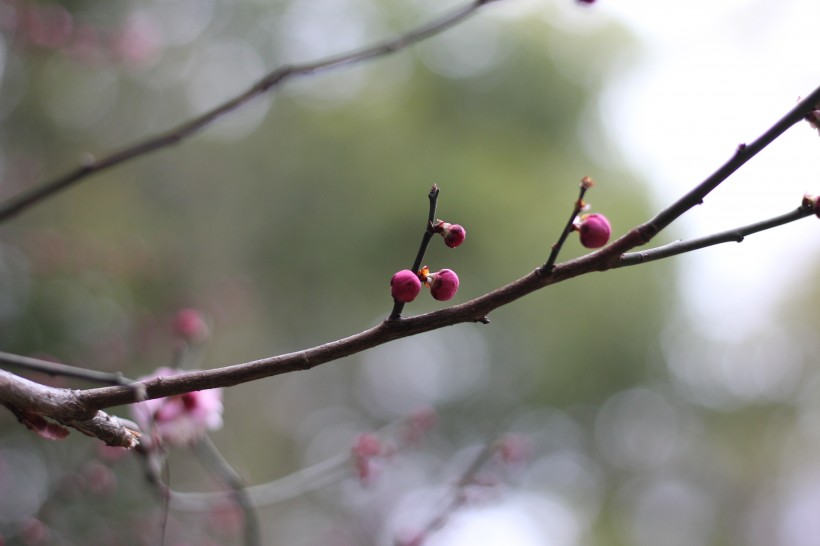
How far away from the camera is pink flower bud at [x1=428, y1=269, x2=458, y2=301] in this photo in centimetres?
34

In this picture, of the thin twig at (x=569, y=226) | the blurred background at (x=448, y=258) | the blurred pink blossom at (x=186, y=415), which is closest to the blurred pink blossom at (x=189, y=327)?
the blurred pink blossom at (x=186, y=415)

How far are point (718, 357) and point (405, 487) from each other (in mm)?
1673

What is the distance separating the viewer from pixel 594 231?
322 millimetres

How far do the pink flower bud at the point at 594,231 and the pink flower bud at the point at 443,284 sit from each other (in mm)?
67

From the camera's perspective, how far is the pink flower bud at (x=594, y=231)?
0.32 meters

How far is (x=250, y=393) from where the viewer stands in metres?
2.61

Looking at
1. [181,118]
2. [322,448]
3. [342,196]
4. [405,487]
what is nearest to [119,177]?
[181,118]

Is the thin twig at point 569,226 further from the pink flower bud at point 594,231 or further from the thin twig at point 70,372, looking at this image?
the thin twig at point 70,372

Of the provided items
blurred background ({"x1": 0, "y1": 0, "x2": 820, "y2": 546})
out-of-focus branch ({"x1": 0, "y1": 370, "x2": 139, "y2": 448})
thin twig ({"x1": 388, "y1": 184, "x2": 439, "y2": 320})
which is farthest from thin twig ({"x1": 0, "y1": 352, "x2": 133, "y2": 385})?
blurred background ({"x1": 0, "y1": 0, "x2": 820, "y2": 546})

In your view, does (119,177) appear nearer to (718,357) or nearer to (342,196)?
(342,196)

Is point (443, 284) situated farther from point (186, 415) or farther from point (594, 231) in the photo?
point (186, 415)

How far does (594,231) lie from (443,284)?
0.26 feet

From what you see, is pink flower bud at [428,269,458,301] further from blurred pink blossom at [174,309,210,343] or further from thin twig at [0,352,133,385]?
blurred pink blossom at [174,309,210,343]

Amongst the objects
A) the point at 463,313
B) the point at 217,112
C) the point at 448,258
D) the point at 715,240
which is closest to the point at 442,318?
the point at 463,313
